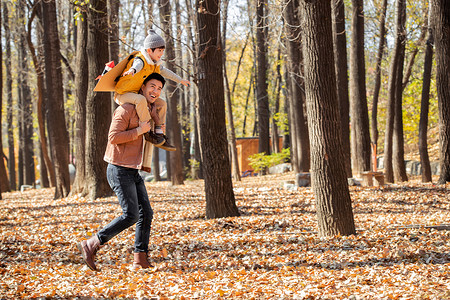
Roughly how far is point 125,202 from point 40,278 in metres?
1.36

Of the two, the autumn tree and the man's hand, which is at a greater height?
the autumn tree

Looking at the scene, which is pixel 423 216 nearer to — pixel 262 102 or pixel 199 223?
pixel 199 223

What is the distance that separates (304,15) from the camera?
726cm

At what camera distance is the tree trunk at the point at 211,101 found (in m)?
9.18

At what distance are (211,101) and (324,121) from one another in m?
2.64

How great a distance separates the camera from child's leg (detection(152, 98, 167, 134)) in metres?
Result: 5.72

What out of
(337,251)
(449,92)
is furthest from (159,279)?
(449,92)

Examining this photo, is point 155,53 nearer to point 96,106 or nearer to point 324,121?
point 324,121

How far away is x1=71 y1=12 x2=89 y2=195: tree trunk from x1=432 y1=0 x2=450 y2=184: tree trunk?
346 inches

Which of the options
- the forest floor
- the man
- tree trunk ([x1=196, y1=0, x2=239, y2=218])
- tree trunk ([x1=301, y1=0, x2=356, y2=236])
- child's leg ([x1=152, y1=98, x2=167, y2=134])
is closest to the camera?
the forest floor

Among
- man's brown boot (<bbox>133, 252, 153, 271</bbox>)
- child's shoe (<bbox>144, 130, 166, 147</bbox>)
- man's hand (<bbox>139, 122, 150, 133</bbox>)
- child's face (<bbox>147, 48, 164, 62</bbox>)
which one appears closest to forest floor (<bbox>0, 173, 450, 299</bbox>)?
man's brown boot (<bbox>133, 252, 153, 271</bbox>)

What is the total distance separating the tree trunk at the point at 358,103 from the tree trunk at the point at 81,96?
757 cm

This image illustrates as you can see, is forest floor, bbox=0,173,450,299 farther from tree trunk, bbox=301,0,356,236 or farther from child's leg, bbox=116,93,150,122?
child's leg, bbox=116,93,150,122

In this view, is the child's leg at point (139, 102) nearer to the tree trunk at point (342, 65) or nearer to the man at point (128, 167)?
the man at point (128, 167)
